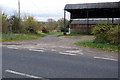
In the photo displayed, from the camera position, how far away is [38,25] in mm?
31125

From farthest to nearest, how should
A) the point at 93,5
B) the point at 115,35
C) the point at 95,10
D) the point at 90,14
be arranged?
1. the point at 90,14
2. the point at 95,10
3. the point at 93,5
4. the point at 115,35

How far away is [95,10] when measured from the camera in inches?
1249

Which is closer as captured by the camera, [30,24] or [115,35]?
[115,35]

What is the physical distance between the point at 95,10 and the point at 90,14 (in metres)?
2.00

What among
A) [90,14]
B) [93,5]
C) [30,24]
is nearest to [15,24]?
[30,24]

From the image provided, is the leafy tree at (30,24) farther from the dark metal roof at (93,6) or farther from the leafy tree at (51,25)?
the leafy tree at (51,25)

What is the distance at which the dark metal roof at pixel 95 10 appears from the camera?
29.7m

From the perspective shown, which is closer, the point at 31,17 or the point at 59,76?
the point at 59,76

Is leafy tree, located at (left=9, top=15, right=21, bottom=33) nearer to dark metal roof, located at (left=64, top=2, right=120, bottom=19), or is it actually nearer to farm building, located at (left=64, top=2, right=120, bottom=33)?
farm building, located at (left=64, top=2, right=120, bottom=33)

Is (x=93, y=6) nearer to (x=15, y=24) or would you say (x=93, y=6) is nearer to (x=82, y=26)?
(x=82, y=26)

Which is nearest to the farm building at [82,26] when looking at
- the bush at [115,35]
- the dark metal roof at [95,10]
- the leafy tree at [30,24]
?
the dark metal roof at [95,10]

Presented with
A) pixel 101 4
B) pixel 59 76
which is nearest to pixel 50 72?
pixel 59 76

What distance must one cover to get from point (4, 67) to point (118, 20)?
29824 millimetres

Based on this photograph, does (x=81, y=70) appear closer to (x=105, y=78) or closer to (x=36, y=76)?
(x=105, y=78)
